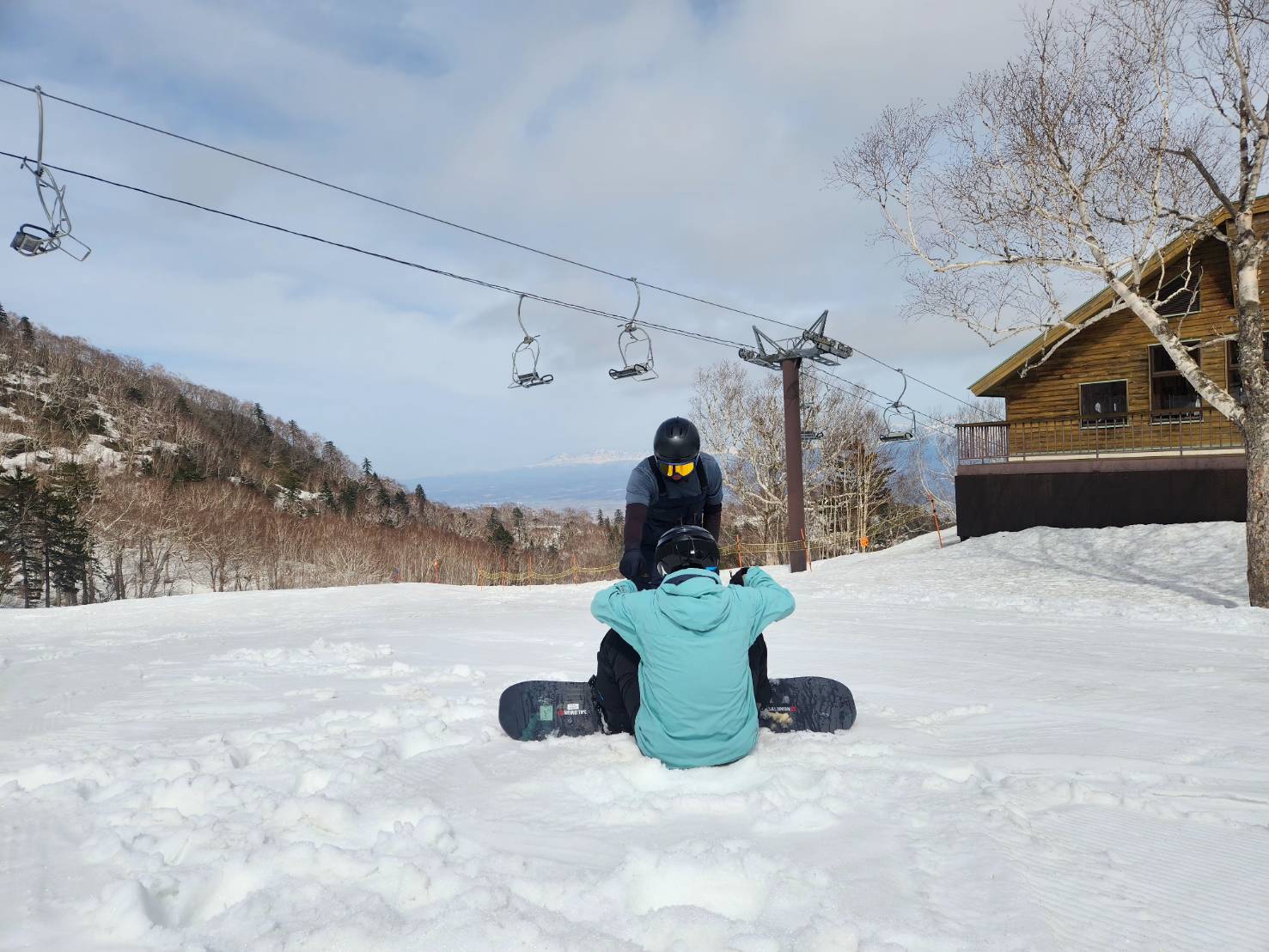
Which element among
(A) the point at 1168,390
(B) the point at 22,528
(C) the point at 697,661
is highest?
(A) the point at 1168,390

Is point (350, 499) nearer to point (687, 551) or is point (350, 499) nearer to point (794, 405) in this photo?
point (794, 405)

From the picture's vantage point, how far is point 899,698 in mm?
5316

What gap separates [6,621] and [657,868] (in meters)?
15.3

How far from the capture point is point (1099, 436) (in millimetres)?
20562

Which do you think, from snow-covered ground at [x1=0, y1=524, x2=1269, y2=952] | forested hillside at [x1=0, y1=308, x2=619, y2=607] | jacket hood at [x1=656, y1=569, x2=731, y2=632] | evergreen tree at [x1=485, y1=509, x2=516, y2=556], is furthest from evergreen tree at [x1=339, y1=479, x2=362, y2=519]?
jacket hood at [x1=656, y1=569, x2=731, y2=632]

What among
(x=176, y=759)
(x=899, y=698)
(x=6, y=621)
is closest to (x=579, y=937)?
(x=176, y=759)

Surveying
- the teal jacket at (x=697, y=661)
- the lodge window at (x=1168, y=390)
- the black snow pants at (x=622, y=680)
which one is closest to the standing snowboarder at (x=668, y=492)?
the black snow pants at (x=622, y=680)

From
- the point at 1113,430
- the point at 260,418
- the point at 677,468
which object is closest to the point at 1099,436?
the point at 1113,430

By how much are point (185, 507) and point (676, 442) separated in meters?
59.0

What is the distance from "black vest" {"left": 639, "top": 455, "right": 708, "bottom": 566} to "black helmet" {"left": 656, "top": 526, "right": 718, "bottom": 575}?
5.59 ft

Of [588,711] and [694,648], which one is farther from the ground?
[694,648]

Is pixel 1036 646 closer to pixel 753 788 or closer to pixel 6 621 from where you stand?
pixel 753 788

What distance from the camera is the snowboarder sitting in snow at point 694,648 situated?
3.50 metres

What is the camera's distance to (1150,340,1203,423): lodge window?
64.6ft
